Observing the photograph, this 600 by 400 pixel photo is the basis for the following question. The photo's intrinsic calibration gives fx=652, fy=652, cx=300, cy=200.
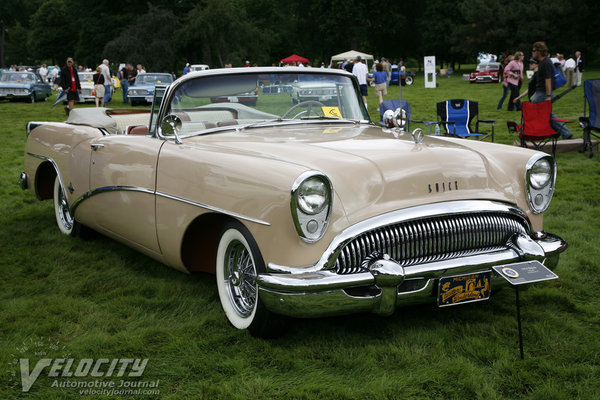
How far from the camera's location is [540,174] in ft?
12.9

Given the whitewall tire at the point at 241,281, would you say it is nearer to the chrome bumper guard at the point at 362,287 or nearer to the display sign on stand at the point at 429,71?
the chrome bumper guard at the point at 362,287

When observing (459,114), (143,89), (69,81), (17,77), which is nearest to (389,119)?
(459,114)

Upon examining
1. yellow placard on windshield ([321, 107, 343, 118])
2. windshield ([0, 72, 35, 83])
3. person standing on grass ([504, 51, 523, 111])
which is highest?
windshield ([0, 72, 35, 83])

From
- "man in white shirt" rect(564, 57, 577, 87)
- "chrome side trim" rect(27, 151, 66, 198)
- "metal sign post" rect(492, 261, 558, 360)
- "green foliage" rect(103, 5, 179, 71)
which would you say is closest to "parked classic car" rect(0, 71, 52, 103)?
"chrome side trim" rect(27, 151, 66, 198)

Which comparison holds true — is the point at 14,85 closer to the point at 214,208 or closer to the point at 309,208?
the point at 214,208

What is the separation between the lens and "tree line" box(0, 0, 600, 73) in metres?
48.3

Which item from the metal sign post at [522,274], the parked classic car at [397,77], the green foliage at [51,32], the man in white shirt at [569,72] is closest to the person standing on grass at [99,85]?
the parked classic car at [397,77]

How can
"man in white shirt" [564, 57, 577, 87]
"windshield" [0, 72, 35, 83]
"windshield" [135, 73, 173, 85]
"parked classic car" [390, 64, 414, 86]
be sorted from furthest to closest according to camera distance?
"parked classic car" [390, 64, 414, 86] < "man in white shirt" [564, 57, 577, 87] < "windshield" [0, 72, 35, 83] < "windshield" [135, 73, 173, 85]

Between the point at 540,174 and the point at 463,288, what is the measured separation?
102 cm

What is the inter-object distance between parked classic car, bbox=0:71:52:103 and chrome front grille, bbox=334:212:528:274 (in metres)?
25.1

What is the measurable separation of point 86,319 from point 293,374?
1.49 m

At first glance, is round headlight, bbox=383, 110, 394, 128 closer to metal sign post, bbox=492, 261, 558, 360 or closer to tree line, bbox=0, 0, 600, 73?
metal sign post, bbox=492, 261, 558, 360

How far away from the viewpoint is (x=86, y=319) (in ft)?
13.0

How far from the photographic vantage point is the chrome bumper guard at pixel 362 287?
308cm
